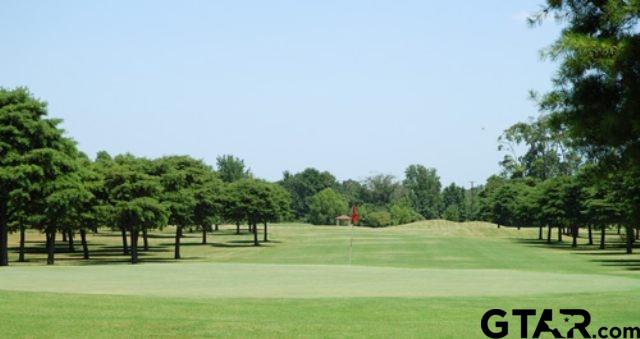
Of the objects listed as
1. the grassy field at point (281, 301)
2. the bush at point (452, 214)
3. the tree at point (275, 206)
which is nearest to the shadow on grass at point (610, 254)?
the grassy field at point (281, 301)

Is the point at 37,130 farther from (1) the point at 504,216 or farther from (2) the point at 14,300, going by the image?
(1) the point at 504,216

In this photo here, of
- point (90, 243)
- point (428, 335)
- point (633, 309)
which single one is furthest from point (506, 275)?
point (90, 243)

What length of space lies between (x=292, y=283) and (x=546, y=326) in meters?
14.8

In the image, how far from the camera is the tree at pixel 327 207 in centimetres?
18450

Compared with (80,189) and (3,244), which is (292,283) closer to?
(80,189)

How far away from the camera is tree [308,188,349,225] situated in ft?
605

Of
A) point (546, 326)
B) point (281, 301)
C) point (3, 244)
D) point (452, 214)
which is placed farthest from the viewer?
point (452, 214)

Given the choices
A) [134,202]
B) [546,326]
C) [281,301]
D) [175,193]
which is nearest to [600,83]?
[546,326]

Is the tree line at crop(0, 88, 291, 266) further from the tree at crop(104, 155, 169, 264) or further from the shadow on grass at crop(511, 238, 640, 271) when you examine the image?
the shadow on grass at crop(511, 238, 640, 271)

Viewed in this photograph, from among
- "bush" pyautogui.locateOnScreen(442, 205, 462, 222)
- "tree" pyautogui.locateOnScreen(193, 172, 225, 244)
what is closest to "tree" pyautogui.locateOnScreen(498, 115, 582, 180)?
"bush" pyautogui.locateOnScreen(442, 205, 462, 222)

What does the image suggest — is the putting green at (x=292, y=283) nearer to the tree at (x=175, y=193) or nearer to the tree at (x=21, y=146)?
the tree at (x=21, y=146)

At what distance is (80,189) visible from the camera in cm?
5050

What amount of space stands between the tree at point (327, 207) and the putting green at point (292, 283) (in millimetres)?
144813

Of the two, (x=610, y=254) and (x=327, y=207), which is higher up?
(x=327, y=207)
